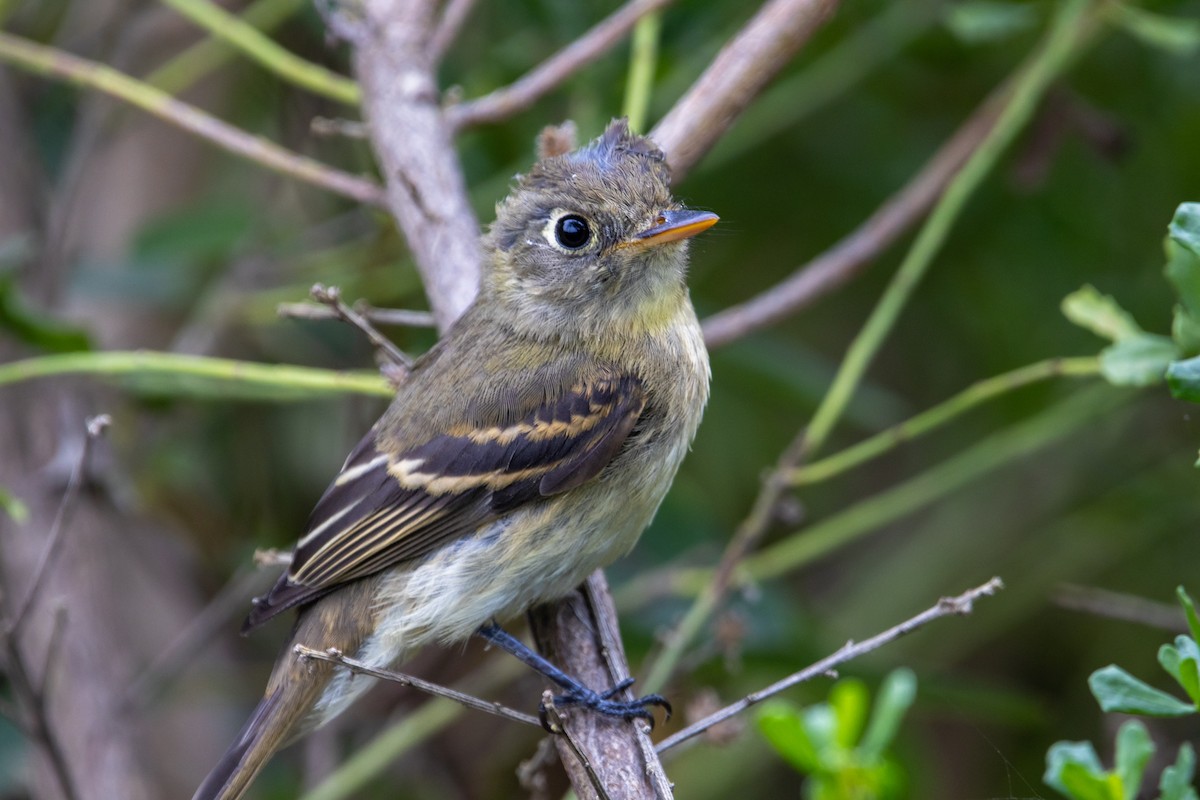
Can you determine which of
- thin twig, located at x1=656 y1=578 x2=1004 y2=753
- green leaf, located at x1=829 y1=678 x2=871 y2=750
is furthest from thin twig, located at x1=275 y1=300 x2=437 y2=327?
green leaf, located at x1=829 y1=678 x2=871 y2=750

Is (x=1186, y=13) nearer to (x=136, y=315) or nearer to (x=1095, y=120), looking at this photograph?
(x=1095, y=120)

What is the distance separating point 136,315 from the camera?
5219 millimetres

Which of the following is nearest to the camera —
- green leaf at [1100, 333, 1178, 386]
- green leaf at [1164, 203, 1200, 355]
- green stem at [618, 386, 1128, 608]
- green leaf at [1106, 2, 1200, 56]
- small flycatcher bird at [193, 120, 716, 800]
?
green leaf at [1164, 203, 1200, 355]

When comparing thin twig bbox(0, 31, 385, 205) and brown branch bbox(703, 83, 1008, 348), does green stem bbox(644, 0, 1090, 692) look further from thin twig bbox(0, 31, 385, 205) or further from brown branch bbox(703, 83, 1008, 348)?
thin twig bbox(0, 31, 385, 205)

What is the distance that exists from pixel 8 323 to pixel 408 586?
131cm

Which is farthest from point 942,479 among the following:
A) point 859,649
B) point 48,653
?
point 48,653

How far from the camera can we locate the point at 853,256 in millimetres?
3410

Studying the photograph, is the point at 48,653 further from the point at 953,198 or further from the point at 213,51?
the point at 213,51

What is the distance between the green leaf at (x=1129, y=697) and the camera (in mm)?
1688

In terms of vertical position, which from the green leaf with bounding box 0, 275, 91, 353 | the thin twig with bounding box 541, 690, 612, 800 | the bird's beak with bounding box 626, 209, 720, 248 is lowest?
the thin twig with bounding box 541, 690, 612, 800

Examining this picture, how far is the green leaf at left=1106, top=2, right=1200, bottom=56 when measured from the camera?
3.31 m

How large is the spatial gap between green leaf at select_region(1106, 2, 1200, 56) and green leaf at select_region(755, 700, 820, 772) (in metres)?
2.49

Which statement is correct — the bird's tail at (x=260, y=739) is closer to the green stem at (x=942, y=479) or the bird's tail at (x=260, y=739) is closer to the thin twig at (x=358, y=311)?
the thin twig at (x=358, y=311)

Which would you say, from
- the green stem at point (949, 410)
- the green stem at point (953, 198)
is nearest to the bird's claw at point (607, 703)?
the green stem at point (949, 410)
